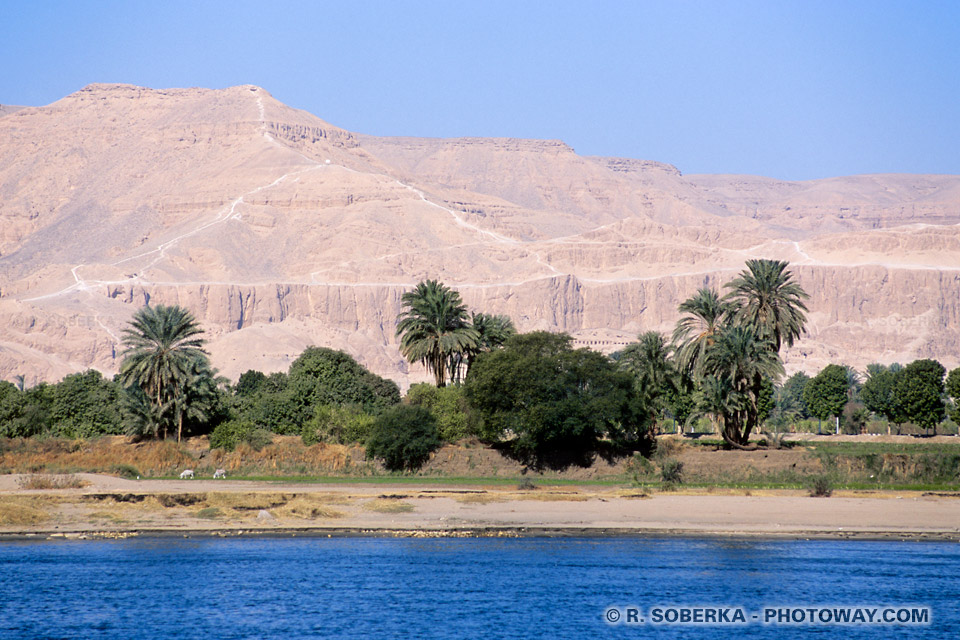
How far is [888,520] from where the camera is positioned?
38062mm

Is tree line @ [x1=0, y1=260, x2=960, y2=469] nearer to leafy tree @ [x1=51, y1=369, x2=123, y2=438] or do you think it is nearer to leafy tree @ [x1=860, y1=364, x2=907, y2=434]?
leafy tree @ [x1=51, y1=369, x2=123, y2=438]

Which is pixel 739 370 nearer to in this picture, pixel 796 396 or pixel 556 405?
pixel 556 405

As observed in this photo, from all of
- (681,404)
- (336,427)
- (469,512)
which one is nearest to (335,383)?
(336,427)

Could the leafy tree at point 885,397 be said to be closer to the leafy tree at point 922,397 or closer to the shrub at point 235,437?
the leafy tree at point 922,397

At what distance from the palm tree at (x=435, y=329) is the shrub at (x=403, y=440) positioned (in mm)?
7041

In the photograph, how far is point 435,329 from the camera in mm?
61906

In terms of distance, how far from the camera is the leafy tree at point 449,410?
5731cm

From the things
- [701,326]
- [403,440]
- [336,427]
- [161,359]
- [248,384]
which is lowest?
[403,440]

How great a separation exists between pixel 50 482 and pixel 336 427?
16.6 m

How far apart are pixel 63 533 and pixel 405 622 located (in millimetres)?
15437

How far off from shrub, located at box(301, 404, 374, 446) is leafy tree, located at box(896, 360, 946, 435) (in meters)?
46.0

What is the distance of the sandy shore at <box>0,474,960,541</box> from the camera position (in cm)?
3694

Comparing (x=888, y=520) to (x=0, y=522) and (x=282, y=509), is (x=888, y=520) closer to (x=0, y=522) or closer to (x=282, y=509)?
(x=282, y=509)

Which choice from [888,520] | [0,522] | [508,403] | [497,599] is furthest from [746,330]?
[0,522]
